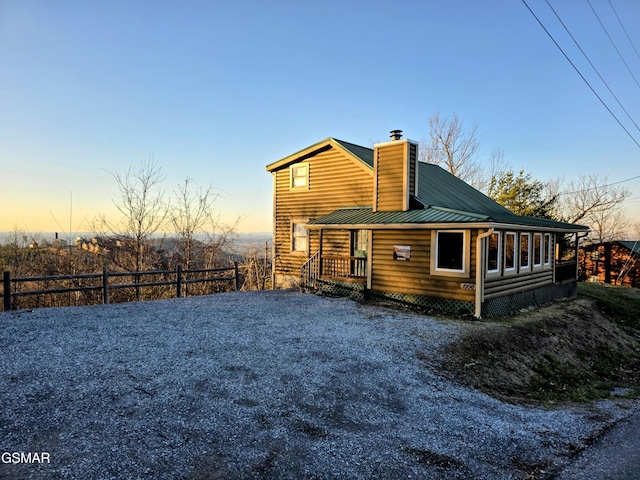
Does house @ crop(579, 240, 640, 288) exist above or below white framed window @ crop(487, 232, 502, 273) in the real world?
below

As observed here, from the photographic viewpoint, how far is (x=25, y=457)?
349cm

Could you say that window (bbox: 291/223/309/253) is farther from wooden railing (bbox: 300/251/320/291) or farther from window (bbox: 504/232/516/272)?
window (bbox: 504/232/516/272)

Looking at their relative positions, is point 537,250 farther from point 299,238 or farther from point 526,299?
point 299,238

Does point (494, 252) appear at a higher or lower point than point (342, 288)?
higher

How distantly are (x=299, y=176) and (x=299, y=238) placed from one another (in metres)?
2.92

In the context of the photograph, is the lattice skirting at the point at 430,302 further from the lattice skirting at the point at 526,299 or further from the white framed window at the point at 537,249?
the white framed window at the point at 537,249

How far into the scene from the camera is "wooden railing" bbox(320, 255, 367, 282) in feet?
45.1

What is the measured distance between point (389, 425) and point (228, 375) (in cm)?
266

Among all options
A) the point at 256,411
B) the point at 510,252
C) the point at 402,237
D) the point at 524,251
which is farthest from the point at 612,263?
the point at 256,411

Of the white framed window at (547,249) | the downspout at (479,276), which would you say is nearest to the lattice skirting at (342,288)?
the downspout at (479,276)

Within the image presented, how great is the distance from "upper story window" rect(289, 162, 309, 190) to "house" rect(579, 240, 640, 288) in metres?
23.8

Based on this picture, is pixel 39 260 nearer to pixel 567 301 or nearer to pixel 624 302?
pixel 567 301

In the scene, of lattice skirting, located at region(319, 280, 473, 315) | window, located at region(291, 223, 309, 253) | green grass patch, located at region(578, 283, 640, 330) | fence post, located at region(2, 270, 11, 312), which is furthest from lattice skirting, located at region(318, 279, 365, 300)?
green grass patch, located at region(578, 283, 640, 330)

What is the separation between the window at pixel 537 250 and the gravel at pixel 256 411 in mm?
7469
